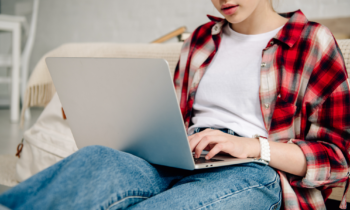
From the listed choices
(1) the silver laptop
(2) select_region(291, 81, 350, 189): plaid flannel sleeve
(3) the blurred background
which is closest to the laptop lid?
(1) the silver laptop

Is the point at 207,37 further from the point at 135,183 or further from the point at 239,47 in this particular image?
the point at 135,183

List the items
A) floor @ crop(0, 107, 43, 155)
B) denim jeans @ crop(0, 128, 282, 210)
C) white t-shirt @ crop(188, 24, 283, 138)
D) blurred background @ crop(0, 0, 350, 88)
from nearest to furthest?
denim jeans @ crop(0, 128, 282, 210) < white t-shirt @ crop(188, 24, 283, 138) < floor @ crop(0, 107, 43, 155) < blurred background @ crop(0, 0, 350, 88)

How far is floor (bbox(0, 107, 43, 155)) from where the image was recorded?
64.9 inches

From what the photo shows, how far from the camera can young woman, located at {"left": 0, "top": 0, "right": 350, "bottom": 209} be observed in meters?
0.45

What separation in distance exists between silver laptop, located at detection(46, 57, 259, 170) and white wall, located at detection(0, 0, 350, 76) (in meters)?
1.67

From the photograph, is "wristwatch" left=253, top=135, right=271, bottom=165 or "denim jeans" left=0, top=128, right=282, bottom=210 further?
"wristwatch" left=253, top=135, right=271, bottom=165

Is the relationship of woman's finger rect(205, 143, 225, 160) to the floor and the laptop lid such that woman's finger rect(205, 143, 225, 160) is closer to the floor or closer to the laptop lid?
the laptop lid

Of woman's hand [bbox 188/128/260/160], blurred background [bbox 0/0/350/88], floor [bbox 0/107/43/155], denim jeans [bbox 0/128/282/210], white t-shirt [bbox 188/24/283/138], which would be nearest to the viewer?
denim jeans [bbox 0/128/282/210]

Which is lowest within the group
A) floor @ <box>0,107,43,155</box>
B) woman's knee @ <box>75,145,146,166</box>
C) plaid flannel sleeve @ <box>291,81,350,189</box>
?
floor @ <box>0,107,43,155</box>

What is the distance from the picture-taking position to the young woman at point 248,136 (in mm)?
454

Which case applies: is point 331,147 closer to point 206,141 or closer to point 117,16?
point 206,141

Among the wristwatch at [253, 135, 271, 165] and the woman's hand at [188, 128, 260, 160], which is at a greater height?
the woman's hand at [188, 128, 260, 160]

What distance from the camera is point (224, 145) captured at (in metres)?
0.53

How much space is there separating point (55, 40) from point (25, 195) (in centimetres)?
311
